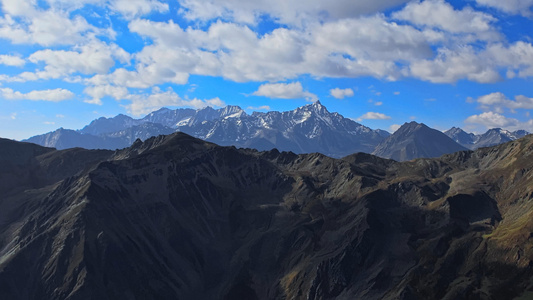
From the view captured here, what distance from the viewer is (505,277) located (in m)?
192

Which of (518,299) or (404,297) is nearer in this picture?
(518,299)

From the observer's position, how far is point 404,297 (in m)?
195

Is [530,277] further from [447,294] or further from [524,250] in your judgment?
[447,294]

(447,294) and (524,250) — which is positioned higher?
(524,250)

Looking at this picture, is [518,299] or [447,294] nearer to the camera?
[518,299]

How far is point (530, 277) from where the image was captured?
187000 millimetres

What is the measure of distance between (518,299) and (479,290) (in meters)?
14.1

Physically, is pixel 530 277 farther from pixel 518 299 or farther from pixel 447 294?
pixel 447 294

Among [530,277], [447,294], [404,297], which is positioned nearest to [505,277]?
[530,277]

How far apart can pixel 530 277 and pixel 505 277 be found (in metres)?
8.96

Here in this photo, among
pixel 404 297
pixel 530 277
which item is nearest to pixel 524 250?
pixel 530 277

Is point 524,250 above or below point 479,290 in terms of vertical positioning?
above

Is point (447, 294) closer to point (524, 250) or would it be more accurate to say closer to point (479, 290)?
point (479, 290)

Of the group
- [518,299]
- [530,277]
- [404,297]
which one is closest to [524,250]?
[530,277]
